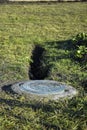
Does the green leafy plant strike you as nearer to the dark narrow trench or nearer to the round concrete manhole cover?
the dark narrow trench

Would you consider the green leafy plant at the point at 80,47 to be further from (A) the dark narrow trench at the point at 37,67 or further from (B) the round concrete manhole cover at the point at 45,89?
(B) the round concrete manhole cover at the point at 45,89

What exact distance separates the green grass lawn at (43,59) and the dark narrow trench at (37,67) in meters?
0.08

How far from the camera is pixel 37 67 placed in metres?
7.55

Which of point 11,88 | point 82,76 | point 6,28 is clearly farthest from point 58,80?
point 6,28

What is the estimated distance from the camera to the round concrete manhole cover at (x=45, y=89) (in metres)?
5.70

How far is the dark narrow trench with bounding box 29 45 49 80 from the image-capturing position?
23.6 feet

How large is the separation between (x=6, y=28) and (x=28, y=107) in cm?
505

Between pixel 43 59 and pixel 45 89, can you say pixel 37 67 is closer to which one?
pixel 43 59

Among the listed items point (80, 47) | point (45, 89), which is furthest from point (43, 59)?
point (45, 89)

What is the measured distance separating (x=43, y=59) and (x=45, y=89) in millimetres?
1997

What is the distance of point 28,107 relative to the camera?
5.40 metres

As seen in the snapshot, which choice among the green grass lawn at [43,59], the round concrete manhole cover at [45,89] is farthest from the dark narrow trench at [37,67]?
the round concrete manhole cover at [45,89]

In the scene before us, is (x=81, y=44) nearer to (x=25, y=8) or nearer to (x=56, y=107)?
(x=56, y=107)

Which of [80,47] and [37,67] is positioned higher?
[80,47]
